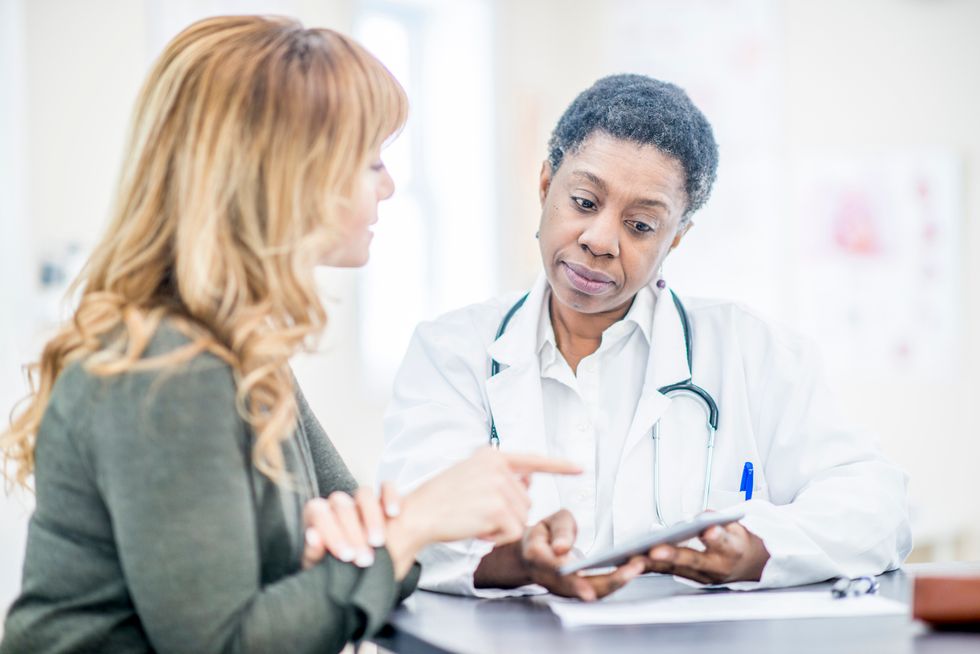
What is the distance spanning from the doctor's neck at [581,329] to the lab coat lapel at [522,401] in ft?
0.26

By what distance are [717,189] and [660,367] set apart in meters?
2.93

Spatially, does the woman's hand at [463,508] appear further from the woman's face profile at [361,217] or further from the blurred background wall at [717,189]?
the blurred background wall at [717,189]

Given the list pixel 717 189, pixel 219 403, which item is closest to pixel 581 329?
pixel 219 403

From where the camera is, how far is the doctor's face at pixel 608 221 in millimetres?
1634

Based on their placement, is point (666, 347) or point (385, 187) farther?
point (666, 347)

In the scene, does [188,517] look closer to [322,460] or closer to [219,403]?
[219,403]

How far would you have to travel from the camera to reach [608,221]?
1634 millimetres

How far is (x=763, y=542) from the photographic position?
1375 mm

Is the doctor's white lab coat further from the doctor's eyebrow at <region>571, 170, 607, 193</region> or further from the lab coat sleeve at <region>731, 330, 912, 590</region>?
the doctor's eyebrow at <region>571, 170, 607, 193</region>

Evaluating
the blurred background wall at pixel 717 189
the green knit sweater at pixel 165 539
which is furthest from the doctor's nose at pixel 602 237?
the blurred background wall at pixel 717 189

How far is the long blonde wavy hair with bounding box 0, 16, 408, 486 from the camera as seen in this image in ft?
3.62

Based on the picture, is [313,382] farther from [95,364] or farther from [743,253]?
[95,364]

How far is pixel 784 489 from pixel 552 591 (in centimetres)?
51

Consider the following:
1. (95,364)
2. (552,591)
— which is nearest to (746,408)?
(552,591)
